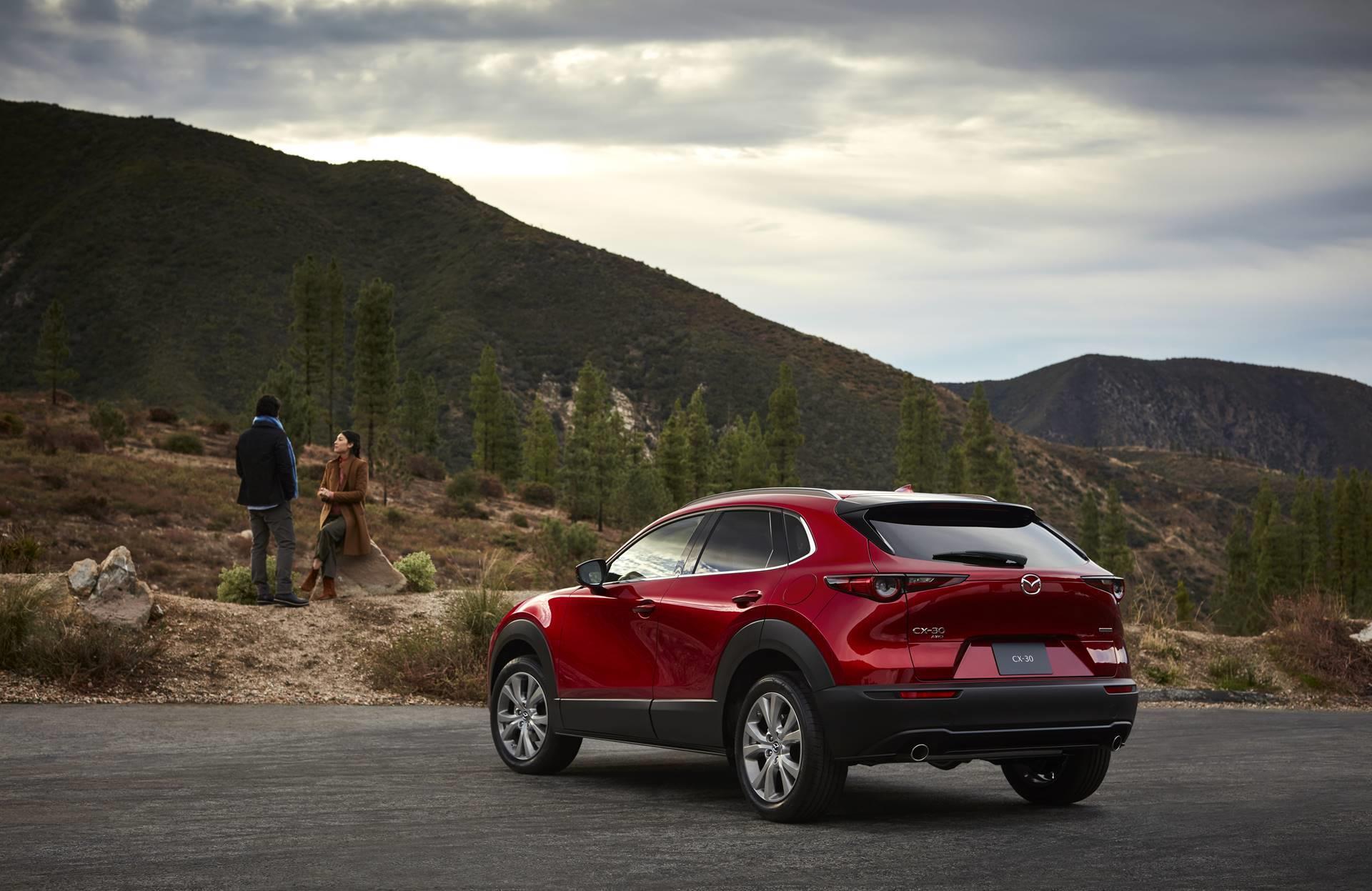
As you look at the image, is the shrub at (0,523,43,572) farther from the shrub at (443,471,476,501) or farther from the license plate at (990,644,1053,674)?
the shrub at (443,471,476,501)

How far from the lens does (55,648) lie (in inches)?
549

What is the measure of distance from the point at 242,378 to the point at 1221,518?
120757 millimetres

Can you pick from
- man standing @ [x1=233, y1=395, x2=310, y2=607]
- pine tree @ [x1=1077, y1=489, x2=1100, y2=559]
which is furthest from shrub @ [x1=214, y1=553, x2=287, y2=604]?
pine tree @ [x1=1077, y1=489, x2=1100, y2=559]

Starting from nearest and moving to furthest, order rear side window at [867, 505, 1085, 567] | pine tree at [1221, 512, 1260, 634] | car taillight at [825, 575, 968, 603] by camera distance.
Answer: car taillight at [825, 575, 968, 603], rear side window at [867, 505, 1085, 567], pine tree at [1221, 512, 1260, 634]

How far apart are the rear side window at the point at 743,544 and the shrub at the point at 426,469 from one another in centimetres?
6454

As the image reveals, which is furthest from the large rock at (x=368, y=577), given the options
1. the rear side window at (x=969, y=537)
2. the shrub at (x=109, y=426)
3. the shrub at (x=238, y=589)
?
the shrub at (x=109, y=426)

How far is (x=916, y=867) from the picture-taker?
249 inches

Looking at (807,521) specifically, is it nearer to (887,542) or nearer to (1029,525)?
(887,542)

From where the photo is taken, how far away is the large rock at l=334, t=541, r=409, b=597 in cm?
1805

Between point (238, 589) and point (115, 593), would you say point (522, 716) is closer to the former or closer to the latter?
point (115, 593)

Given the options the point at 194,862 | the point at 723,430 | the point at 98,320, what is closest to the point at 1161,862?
the point at 194,862

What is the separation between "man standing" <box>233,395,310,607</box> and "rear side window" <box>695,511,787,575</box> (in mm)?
9165

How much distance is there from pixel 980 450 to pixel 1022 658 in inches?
3262

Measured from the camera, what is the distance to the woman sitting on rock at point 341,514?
55.2 feet
